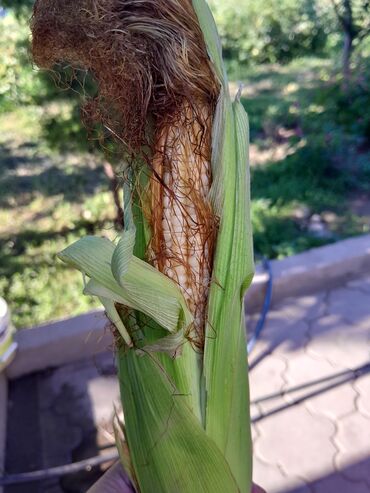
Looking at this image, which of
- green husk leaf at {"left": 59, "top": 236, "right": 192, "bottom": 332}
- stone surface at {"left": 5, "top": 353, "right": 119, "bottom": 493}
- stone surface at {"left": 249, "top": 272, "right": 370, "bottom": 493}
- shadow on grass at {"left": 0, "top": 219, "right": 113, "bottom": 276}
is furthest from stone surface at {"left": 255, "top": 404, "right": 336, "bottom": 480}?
shadow on grass at {"left": 0, "top": 219, "right": 113, "bottom": 276}

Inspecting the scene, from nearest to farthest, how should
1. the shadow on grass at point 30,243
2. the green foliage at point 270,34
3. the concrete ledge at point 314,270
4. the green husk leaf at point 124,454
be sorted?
the green husk leaf at point 124,454, the concrete ledge at point 314,270, the shadow on grass at point 30,243, the green foliage at point 270,34

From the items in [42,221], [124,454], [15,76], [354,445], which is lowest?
[354,445]

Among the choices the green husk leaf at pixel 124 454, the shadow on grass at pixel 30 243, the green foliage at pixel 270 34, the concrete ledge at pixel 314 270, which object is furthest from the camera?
the green foliage at pixel 270 34

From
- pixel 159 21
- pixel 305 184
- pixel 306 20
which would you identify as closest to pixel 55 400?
pixel 159 21

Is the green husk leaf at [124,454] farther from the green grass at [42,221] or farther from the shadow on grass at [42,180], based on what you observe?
the shadow on grass at [42,180]

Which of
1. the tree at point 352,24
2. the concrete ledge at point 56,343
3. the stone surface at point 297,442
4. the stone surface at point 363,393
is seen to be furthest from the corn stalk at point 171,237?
the tree at point 352,24

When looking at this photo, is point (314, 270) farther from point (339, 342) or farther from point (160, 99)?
point (160, 99)

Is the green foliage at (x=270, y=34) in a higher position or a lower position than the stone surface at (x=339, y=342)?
higher

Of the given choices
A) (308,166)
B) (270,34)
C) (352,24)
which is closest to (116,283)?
(308,166)
